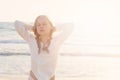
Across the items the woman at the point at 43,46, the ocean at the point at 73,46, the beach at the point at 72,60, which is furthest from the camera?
the ocean at the point at 73,46

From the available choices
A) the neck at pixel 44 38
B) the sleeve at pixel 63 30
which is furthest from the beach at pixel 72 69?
the neck at pixel 44 38

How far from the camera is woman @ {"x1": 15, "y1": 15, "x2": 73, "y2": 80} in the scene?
2.67m

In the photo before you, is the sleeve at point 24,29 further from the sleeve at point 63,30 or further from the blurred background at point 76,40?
the blurred background at point 76,40

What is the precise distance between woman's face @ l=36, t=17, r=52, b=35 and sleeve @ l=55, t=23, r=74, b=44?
93 millimetres

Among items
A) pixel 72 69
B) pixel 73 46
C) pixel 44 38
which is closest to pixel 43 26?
pixel 44 38

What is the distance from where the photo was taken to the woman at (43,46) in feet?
8.77

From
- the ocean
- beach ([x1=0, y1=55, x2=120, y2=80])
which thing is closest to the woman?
beach ([x1=0, y1=55, x2=120, y2=80])

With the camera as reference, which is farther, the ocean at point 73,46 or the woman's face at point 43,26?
→ the ocean at point 73,46

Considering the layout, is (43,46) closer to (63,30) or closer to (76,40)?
(63,30)

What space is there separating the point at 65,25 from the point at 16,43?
6.74m

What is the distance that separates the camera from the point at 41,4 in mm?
9359

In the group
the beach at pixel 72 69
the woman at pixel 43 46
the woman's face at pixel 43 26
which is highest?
the woman's face at pixel 43 26

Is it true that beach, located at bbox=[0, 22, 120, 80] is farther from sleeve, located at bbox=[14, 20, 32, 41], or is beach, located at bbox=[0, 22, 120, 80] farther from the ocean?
sleeve, located at bbox=[14, 20, 32, 41]

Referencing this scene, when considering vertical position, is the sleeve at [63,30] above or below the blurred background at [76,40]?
above
